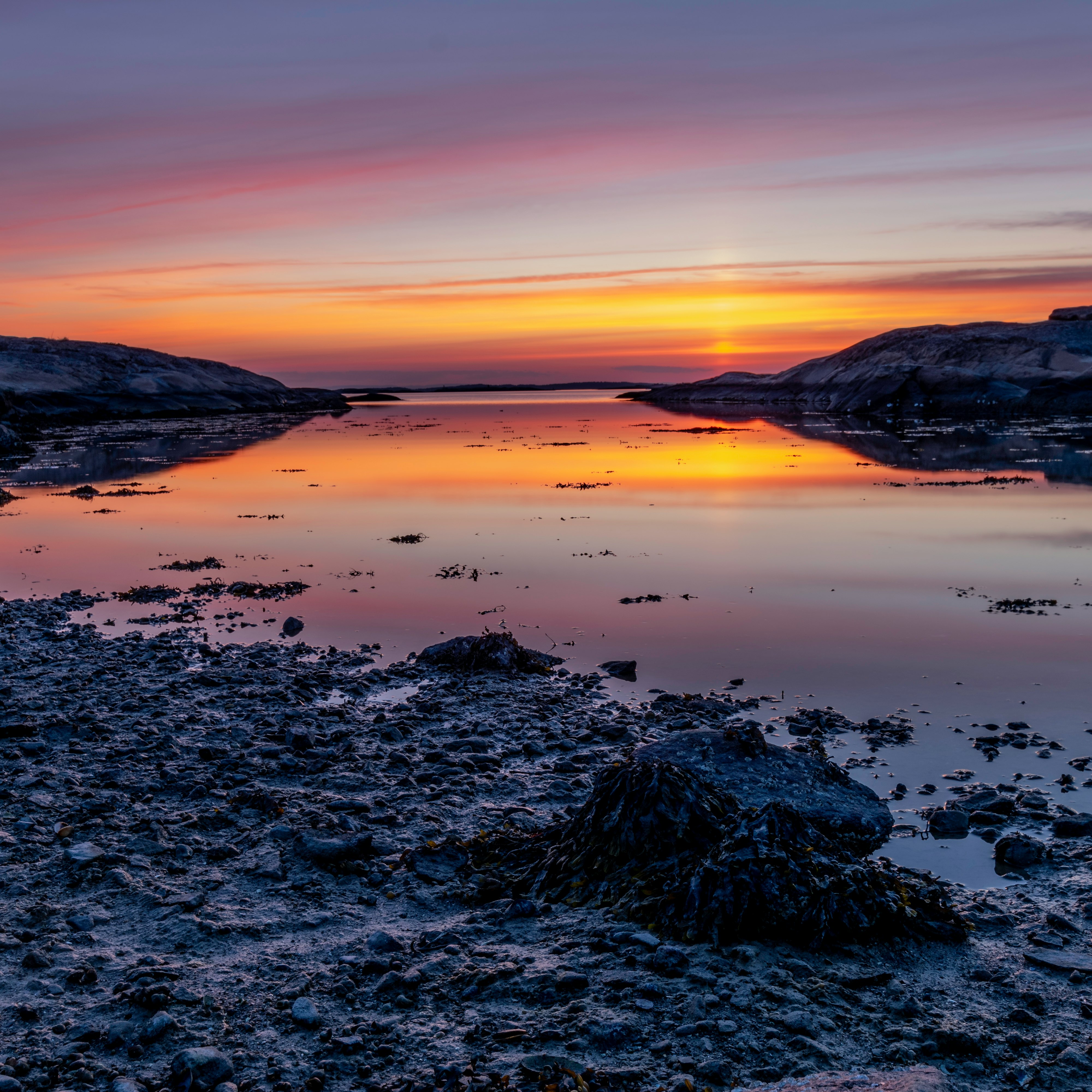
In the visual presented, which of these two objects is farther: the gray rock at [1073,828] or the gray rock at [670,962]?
the gray rock at [1073,828]

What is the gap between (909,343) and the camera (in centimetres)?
13012

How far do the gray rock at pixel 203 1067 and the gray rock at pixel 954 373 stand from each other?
108769 mm

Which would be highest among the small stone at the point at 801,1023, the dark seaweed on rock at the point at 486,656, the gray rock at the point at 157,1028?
the dark seaweed on rock at the point at 486,656

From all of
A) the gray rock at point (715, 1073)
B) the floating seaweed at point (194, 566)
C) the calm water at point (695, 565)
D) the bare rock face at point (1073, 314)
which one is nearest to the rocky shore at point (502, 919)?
the gray rock at point (715, 1073)

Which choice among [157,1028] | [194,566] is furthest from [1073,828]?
[194,566]

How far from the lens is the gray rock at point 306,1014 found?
18.4 ft

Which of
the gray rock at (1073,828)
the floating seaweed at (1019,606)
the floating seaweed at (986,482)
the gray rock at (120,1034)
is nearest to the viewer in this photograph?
the gray rock at (120,1034)

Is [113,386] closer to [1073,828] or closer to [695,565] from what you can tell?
[695,565]

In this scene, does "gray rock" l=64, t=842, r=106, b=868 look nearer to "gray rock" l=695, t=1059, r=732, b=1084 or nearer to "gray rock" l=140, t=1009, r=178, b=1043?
A: "gray rock" l=140, t=1009, r=178, b=1043

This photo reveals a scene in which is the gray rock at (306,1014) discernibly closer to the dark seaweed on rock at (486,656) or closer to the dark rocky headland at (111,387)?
the dark seaweed on rock at (486,656)

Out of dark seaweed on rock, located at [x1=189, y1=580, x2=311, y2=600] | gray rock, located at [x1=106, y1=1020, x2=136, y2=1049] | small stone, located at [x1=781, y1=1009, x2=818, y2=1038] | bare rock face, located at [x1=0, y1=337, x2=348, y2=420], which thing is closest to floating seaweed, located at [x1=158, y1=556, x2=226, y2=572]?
dark seaweed on rock, located at [x1=189, y1=580, x2=311, y2=600]

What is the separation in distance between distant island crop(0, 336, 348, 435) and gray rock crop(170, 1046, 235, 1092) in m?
85.8

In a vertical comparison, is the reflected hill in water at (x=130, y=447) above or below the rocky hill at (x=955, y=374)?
below

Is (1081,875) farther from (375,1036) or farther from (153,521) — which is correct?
(153,521)
